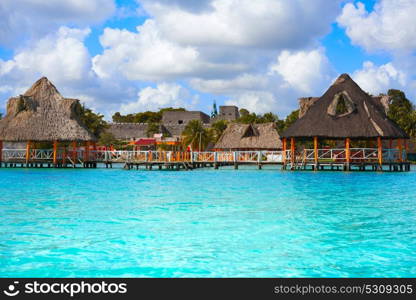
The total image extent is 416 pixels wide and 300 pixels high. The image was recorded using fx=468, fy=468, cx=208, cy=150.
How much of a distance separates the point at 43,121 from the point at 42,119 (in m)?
0.21

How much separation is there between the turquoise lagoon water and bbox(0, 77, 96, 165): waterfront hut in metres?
21.7

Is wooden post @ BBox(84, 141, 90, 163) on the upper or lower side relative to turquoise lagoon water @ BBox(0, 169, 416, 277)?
upper

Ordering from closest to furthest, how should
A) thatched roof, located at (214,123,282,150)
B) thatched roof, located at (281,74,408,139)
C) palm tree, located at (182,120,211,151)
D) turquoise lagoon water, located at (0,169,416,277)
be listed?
turquoise lagoon water, located at (0,169,416,277)
thatched roof, located at (281,74,408,139)
thatched roof, located at (214,123,282,150)
palm tree, located at (182,120,211,151)

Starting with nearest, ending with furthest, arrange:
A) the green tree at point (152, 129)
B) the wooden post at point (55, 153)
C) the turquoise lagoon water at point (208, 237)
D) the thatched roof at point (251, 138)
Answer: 1. the turquoise lagoon water at point (208, 237)
2. the wooden post at point (55, 153)
3. the thatched roof at point (251, 138)
4. the green tree at point (152, 129)

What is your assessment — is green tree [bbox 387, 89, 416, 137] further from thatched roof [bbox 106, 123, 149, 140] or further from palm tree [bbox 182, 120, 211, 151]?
thatched roof [bbox 106, 123, 149, 140]

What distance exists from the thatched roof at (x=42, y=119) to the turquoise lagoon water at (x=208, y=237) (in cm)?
2171

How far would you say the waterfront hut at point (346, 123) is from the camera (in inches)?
1118

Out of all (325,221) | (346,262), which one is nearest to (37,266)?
(346,262)

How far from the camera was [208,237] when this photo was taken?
8117mm

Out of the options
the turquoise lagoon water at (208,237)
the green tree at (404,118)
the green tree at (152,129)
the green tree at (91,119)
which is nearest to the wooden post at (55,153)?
the green tree at (91,119)

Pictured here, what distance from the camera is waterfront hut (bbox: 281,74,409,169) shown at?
2841cm

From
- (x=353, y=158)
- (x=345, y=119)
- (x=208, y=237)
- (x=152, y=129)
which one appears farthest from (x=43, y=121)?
(x=152, y=129)

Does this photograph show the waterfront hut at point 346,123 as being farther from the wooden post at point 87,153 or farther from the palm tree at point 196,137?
the palm tree at point 196,137

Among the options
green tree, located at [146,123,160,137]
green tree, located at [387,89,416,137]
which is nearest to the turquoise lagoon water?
green tree, located at [387,89,416,137]
